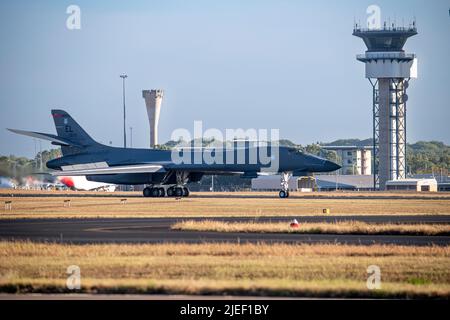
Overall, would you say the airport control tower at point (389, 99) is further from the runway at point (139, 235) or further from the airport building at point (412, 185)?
the runway at point (139, 235)

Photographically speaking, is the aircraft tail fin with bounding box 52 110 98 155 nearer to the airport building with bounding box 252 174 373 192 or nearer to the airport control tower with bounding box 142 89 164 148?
the airport building with bounding box 252 174 373 192

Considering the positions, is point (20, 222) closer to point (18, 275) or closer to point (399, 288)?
point (18, 275)

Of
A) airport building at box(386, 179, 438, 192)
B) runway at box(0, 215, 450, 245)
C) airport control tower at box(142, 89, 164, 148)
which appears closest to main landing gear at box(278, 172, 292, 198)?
runway at box(0, 215, 450, 245)

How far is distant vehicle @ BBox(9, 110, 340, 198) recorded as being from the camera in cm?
7275

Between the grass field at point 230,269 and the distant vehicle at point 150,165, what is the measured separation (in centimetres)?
4566

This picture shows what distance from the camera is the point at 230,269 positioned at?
71.5 feet

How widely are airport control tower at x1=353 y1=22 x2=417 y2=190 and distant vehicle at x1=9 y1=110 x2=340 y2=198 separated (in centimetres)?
5836

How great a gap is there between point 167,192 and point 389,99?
65054mm

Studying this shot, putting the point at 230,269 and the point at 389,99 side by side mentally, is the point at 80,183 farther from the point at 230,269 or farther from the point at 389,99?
the point at 230,269

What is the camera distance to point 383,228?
3388 centimetres

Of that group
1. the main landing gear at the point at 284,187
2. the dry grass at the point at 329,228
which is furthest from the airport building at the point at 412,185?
the dry grass at the point at 329,228

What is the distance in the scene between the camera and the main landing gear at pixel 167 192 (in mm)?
74438

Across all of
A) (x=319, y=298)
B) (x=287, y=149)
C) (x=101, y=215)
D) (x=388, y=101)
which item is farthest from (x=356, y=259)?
(x=388, y=101)

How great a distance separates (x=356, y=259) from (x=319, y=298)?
547cm
